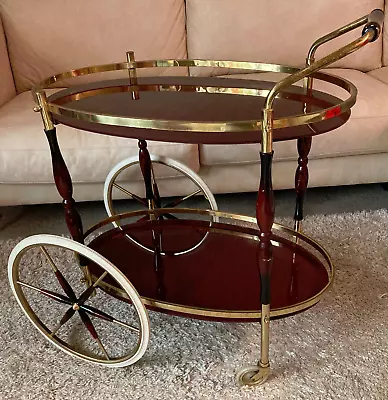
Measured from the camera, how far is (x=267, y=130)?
2.75 ft

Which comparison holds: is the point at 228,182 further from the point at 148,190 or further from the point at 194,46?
the point at 194,46

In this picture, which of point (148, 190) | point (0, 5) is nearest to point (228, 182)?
point (148, 190)

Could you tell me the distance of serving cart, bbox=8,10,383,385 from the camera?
93 cm

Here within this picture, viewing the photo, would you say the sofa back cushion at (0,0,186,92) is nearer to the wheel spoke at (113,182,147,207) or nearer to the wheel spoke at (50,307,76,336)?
the wheel spoke at (113,182,147,207)

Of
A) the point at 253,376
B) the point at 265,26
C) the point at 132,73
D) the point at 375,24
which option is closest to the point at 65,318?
the point at 253,376

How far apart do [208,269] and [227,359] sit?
21cm

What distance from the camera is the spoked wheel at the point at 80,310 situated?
1032 millimetres

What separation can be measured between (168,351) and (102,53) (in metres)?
1.14

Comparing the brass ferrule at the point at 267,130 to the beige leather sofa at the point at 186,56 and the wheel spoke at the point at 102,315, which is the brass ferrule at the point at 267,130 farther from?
the beige leather sofa at the point at 186,56

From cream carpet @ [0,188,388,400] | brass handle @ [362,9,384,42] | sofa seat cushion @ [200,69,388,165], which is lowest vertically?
cream carpet @ [0,188,388,400]

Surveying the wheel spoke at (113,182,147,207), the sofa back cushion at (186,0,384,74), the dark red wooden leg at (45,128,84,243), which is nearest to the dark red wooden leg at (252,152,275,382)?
the dark red wooden leg at (45,128,84,243)

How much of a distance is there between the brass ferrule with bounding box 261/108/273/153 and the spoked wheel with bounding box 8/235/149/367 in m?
0.39

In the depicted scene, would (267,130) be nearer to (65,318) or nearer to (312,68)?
(312,68)

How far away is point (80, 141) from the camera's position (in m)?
1.47
